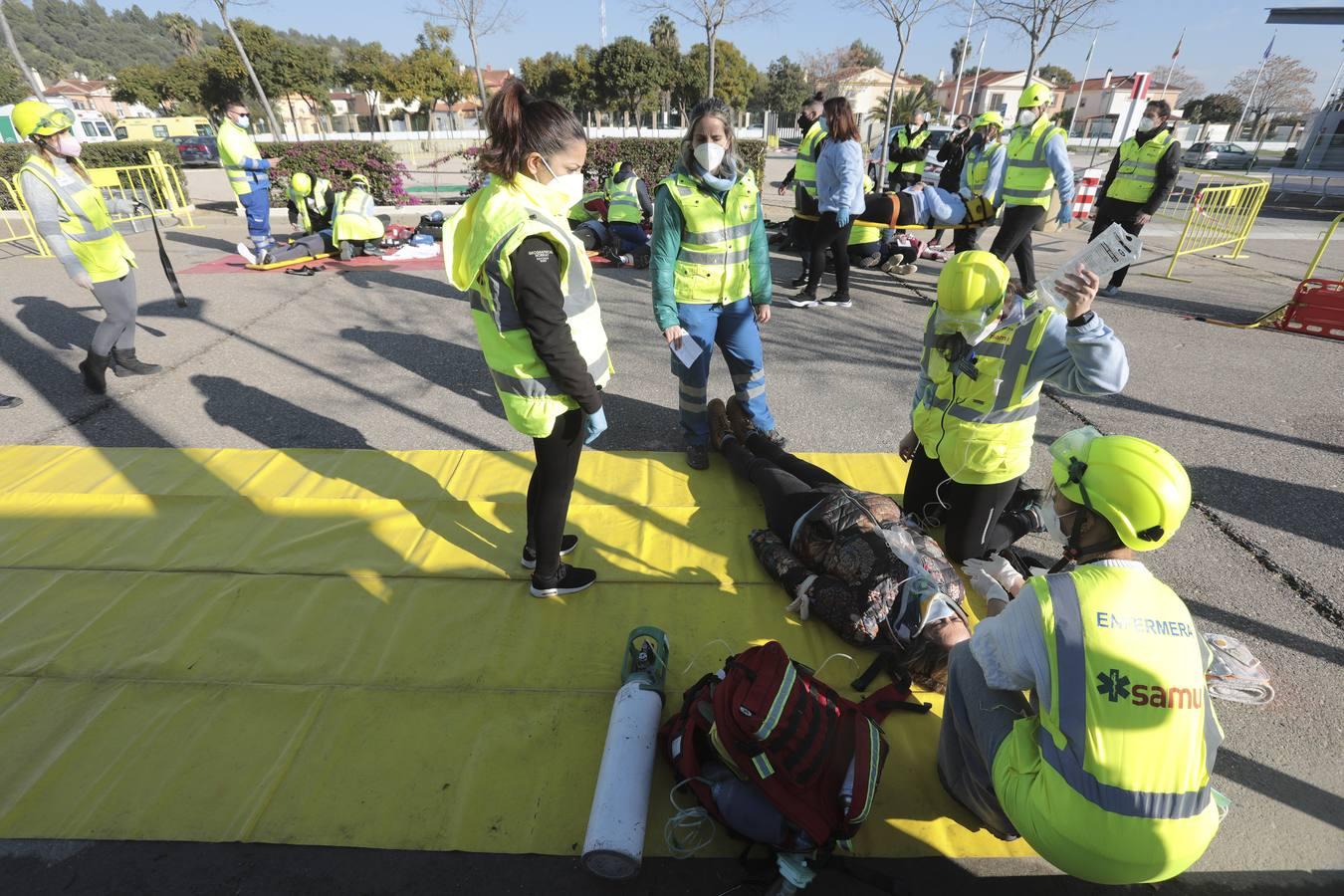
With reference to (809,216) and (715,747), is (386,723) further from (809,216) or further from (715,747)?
(809,216)

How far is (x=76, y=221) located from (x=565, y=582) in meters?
4.46

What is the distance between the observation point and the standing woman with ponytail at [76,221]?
4176 mm

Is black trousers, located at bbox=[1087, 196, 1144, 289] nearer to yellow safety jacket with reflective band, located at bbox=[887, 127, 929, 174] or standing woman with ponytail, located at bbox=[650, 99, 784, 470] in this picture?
yellow safety jacket with reflective band, located at bbox=[887, 127, 929, 174]

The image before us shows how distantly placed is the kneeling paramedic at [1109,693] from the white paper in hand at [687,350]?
2179mm

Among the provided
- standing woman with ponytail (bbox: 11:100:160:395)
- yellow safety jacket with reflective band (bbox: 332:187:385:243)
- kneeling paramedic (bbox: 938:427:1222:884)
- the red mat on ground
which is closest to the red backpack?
kneeling paramedic (bbox: 938:427:1222:884)

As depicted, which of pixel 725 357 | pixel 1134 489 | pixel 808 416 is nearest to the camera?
pixel 1134 489

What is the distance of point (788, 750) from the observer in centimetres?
180

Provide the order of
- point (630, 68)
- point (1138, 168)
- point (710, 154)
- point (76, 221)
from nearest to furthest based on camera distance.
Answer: point (710, 154)
point (76, 221)
point (1138, 168)
point (630, 68)

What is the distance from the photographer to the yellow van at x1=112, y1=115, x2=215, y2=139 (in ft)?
132

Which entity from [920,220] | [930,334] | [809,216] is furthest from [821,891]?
[920,220]

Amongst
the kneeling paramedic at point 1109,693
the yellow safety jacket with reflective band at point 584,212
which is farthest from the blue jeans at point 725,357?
the yellow safety jacket with reflective band at point 584,212

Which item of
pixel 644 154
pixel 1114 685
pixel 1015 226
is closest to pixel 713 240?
pixel 1114 685

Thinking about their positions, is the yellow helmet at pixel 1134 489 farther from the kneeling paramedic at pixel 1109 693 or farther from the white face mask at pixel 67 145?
the white face mask at pixel 67 145

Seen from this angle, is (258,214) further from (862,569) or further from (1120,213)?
(1120,213)
